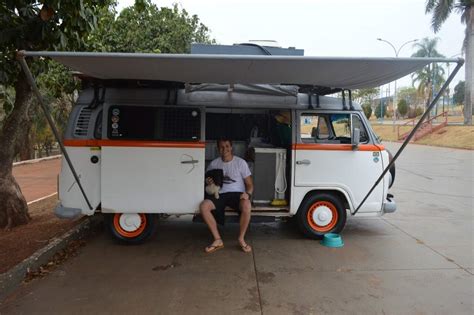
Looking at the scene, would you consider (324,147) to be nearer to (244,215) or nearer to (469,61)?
(244,215)

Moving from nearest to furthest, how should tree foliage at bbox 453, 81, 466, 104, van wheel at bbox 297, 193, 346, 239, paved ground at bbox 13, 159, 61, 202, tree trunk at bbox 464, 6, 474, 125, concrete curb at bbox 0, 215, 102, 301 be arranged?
concrete curb at bbox 0, 215, 102, 301 → van wheel at bbox 297, 193, 346, 239 → paved ground at bbox 13, 159, 61, 202 → tree trunk at bbox 464, 6, 474, 125 → tree foliage at bbox 453, 81, 466, 104

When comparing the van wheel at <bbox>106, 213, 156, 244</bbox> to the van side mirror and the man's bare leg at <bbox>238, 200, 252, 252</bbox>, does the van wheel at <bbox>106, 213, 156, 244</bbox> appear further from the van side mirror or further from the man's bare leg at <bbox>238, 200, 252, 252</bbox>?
the van side mirror

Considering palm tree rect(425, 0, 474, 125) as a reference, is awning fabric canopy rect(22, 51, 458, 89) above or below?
below

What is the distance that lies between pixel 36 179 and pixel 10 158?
22.0 ft

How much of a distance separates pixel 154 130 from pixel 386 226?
4.21 metres

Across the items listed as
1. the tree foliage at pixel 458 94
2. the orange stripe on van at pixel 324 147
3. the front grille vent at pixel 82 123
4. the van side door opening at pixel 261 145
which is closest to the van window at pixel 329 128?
the orange stripe on van at pixel 324 147

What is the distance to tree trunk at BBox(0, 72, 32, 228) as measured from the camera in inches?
258

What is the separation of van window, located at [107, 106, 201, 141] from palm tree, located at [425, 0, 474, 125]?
33.7 metres

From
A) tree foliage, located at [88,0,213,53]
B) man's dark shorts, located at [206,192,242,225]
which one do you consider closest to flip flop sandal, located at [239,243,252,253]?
man's dark shorts, located at [206,192,242,225]

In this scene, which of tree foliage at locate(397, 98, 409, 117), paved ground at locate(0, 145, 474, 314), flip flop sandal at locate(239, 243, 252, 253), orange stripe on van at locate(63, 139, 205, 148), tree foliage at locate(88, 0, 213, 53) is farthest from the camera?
tree foliage at locate(397, 98, 409, 117)

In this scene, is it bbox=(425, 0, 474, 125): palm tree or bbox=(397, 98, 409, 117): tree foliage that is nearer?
bbox=(425, 0, 474, 125): palm tree

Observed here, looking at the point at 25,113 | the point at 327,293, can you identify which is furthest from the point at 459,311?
the point at 25,113

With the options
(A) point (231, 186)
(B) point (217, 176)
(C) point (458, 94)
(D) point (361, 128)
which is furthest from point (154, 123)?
(C) point (458, 94)

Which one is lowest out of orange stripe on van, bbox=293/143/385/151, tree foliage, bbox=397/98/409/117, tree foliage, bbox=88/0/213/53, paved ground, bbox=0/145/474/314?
paved ground, bbox=0/145/474/314
